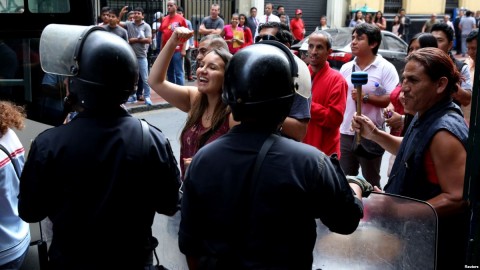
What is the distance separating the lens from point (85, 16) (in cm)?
552


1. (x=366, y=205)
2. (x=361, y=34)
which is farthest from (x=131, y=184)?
(x=361, y=34)

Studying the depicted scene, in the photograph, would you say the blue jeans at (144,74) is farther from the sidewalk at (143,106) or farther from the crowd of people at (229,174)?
the crowd of people at (229,174)

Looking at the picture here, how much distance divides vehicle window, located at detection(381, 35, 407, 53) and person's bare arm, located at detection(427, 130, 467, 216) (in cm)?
1321

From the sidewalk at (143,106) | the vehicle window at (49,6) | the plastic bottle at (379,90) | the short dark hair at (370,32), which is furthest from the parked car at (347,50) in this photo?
the vehicle window at (49,6)

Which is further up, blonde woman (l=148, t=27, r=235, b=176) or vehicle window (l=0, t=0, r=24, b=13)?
vehicle window (l=0, t=0, r=24, b=13)

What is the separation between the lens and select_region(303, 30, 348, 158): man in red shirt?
4.38 m

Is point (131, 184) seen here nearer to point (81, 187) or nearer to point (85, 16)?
point (81, 187)

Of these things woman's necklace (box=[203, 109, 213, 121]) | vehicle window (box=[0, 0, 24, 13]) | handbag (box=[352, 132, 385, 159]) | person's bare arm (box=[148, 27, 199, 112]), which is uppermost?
vehicle window (box=[0, 0, 24, 13])

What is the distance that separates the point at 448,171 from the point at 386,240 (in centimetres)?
59

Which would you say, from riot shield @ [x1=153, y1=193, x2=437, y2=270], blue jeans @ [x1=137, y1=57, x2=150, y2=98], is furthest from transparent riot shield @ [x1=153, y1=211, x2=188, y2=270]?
blue jeans @ [x1=137, y1=57, x2=150, y2=98]

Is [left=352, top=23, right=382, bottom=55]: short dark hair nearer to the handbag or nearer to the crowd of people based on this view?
the handbag

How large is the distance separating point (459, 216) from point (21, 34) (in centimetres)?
388

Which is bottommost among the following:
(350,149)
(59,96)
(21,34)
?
(350,149)

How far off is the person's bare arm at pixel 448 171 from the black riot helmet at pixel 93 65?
1.38m
